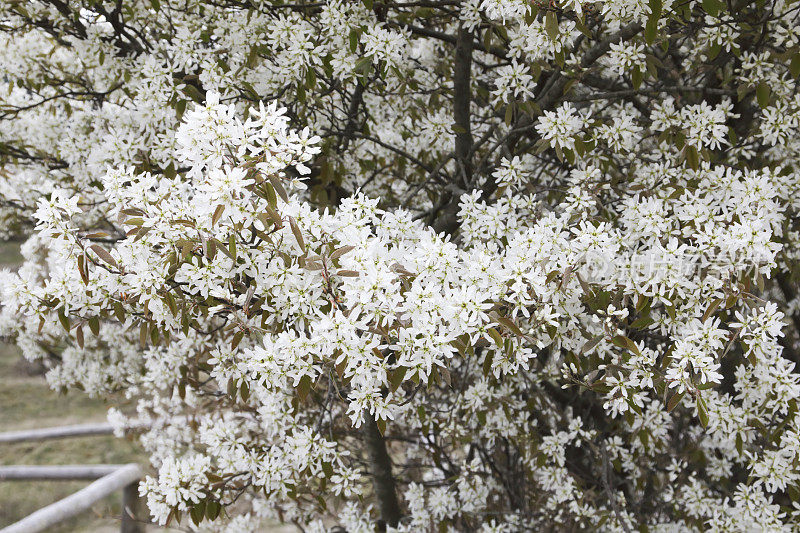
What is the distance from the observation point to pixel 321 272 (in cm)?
196

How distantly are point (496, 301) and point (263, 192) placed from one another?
0.76 meters

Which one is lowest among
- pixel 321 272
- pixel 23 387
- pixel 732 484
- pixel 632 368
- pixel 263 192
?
pixel 732 484

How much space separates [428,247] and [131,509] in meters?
1.87

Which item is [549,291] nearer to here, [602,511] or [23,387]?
[602,511]

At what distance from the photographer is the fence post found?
2.86 meters

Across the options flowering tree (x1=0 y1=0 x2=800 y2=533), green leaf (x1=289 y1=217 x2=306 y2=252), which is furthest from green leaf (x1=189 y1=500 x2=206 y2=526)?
green leaf (x1=289 y1=217 x2=306 y2=252)

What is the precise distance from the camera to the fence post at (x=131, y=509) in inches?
113

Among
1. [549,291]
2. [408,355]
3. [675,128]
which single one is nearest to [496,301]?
[549,291]

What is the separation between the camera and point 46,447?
275 inches

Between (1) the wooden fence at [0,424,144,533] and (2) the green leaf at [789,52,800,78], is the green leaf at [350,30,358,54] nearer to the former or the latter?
(2) the green leaf at [789,52,800,78]

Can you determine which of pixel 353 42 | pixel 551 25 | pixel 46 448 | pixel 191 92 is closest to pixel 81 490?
pixel 191 92

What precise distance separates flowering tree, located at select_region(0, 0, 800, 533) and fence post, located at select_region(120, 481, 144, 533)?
30 cm

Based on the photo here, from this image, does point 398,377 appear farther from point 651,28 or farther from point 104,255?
point 651,28

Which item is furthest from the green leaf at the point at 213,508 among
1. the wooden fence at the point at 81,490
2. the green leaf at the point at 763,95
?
the green leaf at the point at 763,95
